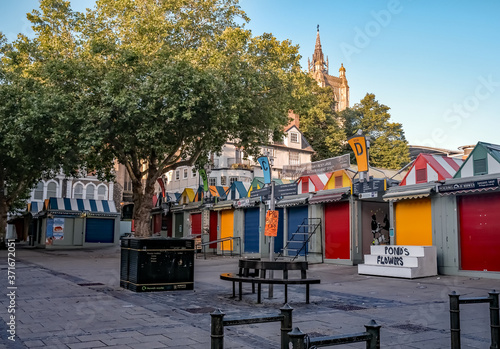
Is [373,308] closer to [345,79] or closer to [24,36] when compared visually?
[24,36]

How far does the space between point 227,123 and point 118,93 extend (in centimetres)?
607

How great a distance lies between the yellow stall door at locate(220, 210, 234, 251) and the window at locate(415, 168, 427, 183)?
14.2m

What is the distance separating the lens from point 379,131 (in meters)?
62.4

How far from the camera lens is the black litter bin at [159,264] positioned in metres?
11.3

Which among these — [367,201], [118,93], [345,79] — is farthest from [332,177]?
[345,79]

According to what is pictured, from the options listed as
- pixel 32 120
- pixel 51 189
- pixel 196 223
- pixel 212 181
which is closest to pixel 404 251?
pixel 32 120

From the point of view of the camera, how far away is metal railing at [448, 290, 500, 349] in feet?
17.6

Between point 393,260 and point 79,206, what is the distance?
31.5 metres

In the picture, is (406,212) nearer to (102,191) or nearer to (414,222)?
(414,222)

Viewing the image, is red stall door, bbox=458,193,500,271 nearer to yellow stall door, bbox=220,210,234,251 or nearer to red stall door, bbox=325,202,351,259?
red stall door, bbox=325,202,351,259

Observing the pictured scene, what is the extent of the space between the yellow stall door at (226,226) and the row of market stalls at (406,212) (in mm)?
1267

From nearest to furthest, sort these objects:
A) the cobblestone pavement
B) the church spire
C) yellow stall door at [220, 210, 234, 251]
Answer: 1. the cobblestone pavement
2. yellow stall door at [220, 210, 234, 251]
3. the church spire

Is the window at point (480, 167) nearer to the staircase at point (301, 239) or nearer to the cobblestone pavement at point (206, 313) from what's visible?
the cobblestone pavement at point (206, 313)

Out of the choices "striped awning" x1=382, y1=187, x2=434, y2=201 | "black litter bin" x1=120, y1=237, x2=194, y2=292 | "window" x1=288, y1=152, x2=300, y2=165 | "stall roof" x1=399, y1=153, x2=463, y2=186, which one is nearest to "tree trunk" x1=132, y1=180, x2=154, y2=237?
"striped awning" x1=382, y1=187, x2=434, y2=201
